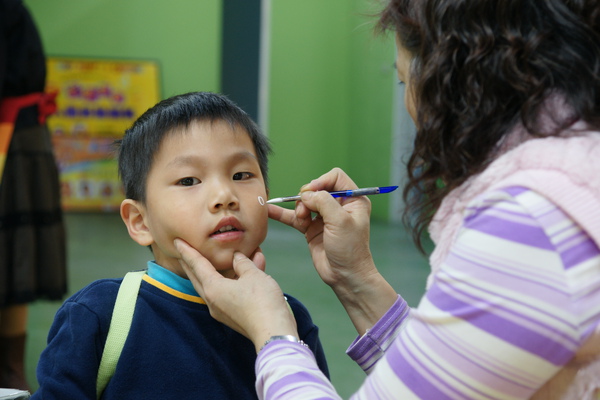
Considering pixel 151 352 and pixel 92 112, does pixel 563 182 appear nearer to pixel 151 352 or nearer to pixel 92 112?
pixel 151 352

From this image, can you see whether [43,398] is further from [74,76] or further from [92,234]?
[74,76]

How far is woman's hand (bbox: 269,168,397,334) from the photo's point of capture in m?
1.16

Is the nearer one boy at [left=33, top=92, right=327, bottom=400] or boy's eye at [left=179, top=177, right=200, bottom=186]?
boy at [left=33, top=92, right=327, bottom=400]

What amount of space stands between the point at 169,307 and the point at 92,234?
15.4 feet

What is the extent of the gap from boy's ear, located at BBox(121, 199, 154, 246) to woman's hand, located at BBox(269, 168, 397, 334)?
0.82 ft

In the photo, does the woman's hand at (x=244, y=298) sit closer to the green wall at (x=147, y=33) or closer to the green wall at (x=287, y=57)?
the green wall at (x=287, y=57)

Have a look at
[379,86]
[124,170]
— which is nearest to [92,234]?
[379,86]

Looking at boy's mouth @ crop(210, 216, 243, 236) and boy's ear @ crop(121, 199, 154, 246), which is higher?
boy's mouth @ crop(210, 216, 243, 236)

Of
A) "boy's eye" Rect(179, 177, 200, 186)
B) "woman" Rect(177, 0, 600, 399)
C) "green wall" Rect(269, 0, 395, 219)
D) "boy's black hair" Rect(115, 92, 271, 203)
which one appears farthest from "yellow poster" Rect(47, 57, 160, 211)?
"woman" Rect(177, 0, 600, 399)

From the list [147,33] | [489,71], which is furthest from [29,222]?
[147,33]

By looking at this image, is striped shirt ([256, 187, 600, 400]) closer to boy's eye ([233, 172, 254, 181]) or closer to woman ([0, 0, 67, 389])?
boy's eye ([233, 172, 254, 181])

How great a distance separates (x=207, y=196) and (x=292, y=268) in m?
3.51

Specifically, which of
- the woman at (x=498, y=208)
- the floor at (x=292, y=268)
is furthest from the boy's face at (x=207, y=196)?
the floor at (x=292, y=268)

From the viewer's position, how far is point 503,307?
705 mm
